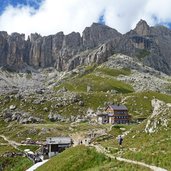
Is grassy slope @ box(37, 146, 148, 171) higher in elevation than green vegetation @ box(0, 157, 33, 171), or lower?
higher

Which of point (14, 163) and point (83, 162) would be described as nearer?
point (83, 162)

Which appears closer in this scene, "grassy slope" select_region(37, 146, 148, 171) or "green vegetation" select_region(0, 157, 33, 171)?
"grassy slope" select_region(37, 146, 148, 171)

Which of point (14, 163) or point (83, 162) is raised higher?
point (83, 162)

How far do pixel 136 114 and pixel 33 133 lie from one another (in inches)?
2590

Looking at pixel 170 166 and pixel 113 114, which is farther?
pixel 113 114

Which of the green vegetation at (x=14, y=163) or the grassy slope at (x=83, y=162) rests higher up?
the grassy slope at (x=83, y=162)

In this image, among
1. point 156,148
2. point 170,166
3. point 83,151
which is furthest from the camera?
point 83,151

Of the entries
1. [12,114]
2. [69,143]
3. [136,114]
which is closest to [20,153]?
[69,143]

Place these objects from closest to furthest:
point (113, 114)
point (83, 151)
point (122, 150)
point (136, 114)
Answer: point (122, 150) → point (83, 151) → point (113, 114) → point (136, 114)

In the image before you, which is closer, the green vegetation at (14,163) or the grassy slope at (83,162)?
the grassy slope at (83,162)

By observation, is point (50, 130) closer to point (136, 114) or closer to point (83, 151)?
point (136, 114)

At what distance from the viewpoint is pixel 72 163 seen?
206ft

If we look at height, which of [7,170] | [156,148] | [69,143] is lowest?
[7,170]

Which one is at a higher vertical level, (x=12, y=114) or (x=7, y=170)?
(x=12, y=114)
